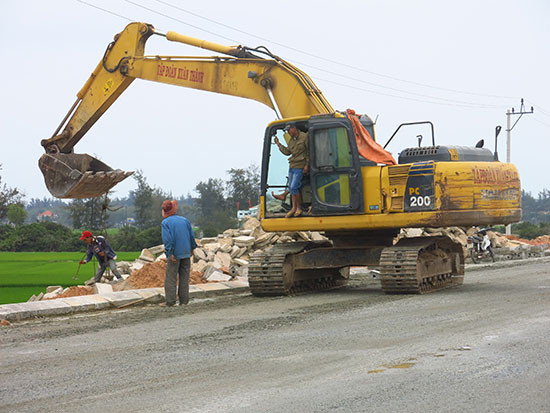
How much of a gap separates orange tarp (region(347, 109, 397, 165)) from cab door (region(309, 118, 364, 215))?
0.51 feet

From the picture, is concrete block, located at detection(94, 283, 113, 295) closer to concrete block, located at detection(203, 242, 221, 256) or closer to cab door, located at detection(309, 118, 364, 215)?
cab door, located at detection(309, 118, 364, 215)

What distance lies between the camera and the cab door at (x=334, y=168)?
1351 centimetres

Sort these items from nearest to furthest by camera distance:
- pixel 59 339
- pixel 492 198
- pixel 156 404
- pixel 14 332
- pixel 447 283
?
pixel 156 404, pixel 59 339, pixel 14 332, pixel 492 198, pixel 447 283

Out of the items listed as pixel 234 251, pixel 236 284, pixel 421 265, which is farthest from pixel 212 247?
pixel 421 265

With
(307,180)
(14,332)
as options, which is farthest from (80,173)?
(14,332)

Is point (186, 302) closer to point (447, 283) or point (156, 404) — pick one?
point (447, 283)

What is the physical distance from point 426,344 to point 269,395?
256 cm

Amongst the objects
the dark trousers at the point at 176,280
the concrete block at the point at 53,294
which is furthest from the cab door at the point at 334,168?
the concrete block at the point at 53,294

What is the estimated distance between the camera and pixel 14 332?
10117 millimetres

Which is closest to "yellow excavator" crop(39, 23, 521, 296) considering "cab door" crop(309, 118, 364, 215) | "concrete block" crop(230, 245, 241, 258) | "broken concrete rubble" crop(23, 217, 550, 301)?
"cab door" crop(309, 118, 364, 215)

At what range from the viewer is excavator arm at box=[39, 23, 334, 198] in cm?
1507

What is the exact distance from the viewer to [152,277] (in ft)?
52.6

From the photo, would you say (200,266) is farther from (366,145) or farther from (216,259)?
(366,145)

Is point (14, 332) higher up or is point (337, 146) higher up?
point (337, 146)
